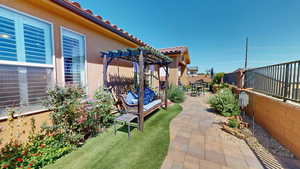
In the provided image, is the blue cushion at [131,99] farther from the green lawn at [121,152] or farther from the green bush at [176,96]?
the green bush at [176,96]

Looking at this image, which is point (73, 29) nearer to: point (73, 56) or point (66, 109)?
point (73, 56)

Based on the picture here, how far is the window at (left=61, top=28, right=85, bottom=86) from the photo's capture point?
2939 millimetres

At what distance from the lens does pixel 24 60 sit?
86.8 inches

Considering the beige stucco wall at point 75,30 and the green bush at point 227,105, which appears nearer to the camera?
the beige stucco wall at point 75,30

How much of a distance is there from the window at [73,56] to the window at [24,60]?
0.36 metres

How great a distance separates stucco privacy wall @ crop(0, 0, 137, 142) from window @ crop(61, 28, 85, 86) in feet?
0.48

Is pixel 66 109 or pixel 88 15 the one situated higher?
pixel 88 15

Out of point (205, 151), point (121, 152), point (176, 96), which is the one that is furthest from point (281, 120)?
point (176, 96)

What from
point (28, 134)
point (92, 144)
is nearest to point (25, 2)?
point (28, 134)

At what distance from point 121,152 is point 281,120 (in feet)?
12.6

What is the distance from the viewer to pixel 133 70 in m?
6.02

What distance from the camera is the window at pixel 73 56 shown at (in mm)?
2939

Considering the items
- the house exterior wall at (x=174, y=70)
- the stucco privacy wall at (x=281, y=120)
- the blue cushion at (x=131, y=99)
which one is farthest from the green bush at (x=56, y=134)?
the house exterior wall at (x=174, y=70)

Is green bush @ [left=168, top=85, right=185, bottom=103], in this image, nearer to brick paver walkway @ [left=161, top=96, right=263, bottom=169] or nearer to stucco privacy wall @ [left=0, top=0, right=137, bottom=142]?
brick paver walkway @ [left=161, top=96, right=263, bottom=169]
